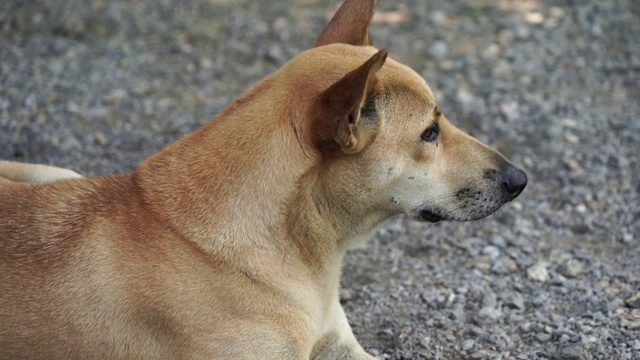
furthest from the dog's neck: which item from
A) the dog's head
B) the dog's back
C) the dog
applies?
the dog's back

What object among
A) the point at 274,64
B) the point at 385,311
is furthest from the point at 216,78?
the point at 385,311

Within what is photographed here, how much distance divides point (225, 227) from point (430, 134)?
1080 mm

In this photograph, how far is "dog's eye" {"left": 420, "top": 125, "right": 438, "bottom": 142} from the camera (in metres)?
4.44

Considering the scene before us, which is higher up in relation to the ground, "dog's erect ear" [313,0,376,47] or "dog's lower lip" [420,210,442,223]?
"dog's erect ear" [313,0,376,47]

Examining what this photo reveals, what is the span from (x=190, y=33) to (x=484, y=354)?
5.82m

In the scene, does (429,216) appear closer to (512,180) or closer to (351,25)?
(512,180)

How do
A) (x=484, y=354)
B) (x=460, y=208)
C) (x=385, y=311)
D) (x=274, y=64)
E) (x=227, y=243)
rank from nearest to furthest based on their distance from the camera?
(x=227, y=243)
(x=460, y=208)
(x=484, y=354)
(x=385, y=311)
(x=274, y=64)

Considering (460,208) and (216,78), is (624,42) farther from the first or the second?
(460,208)

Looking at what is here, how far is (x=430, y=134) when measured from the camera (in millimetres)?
4477

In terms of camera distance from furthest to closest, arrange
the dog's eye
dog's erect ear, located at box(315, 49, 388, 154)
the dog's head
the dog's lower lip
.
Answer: the dog's lower lip → the dog's eye → the dog's head → dog's erect ear, located at box(315, 49, 388, 154)

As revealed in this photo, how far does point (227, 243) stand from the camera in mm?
4258

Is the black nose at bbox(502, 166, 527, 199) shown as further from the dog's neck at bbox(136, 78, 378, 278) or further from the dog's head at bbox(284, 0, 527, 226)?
the dog's neck at bbox(136, 78, 378, 278)

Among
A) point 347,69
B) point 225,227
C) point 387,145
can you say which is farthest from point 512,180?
point 225,227

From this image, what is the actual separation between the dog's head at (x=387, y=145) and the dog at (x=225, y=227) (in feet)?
0.03
